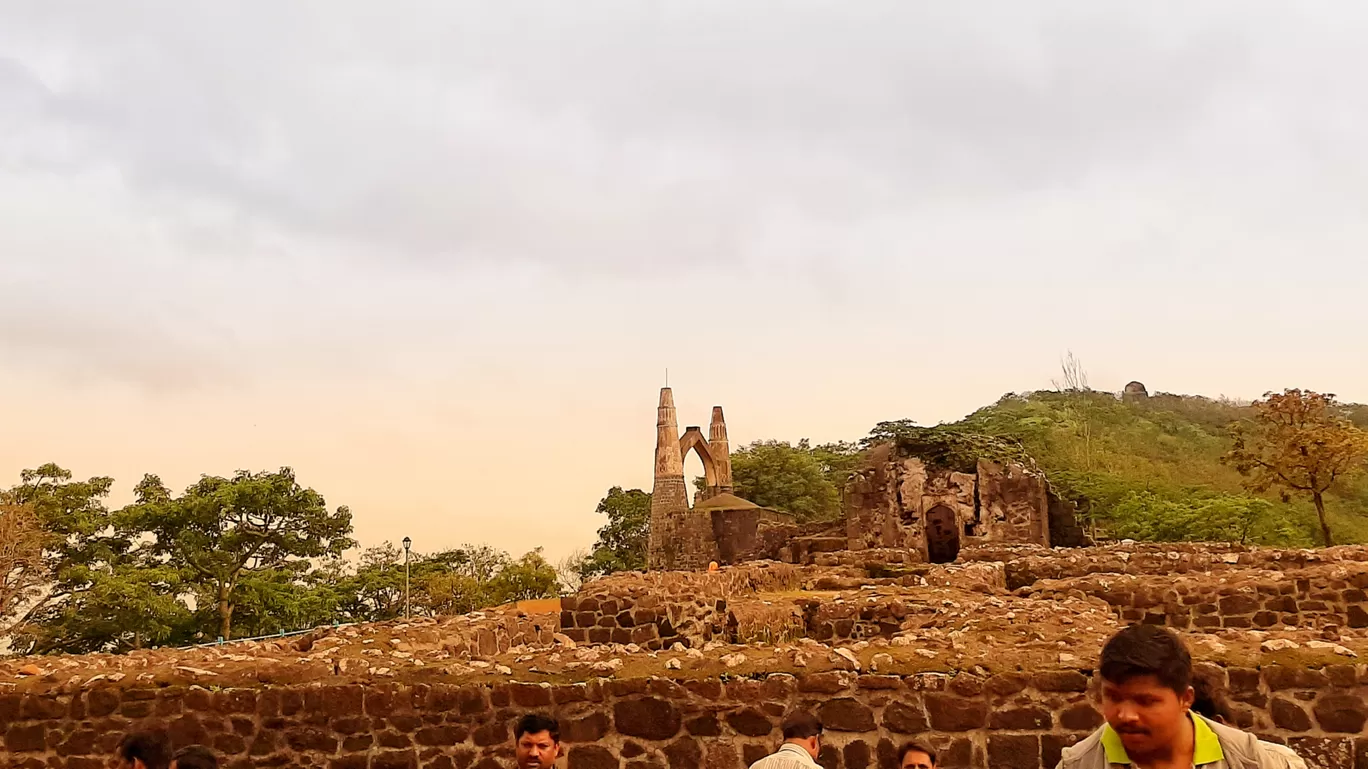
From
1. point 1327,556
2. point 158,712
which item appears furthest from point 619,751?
point 1327,556

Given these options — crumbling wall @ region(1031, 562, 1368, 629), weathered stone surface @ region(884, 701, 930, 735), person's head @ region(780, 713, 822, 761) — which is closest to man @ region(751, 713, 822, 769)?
person's head @ region(780, 713, 822, 761)

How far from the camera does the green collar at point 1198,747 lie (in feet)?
8.23

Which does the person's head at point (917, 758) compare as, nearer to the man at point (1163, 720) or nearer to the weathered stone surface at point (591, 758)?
the weathered stone surface at point (591, 758)

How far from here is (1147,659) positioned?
2.51 metres

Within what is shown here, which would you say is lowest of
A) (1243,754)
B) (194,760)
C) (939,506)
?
(194,760)

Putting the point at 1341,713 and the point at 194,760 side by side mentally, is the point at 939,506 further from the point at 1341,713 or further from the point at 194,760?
the point at 194,760

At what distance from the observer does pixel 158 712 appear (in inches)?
245

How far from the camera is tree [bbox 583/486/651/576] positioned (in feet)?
168

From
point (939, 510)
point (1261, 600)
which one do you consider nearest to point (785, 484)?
point (939, 510)

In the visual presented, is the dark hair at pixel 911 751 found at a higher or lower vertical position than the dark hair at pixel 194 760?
lower

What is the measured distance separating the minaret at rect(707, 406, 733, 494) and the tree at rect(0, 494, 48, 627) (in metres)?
26.3

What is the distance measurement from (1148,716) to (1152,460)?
2222 inches

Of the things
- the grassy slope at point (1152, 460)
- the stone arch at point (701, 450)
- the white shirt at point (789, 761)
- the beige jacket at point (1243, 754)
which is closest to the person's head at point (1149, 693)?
the beige jacket at point (1243, 754)

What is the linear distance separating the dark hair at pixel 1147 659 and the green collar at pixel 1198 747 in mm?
116
